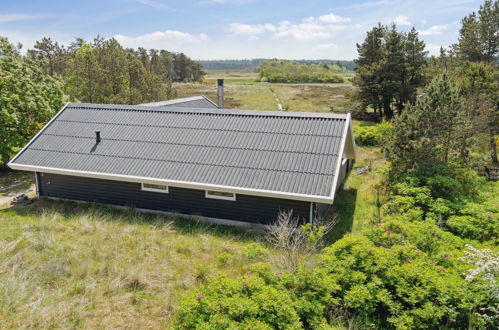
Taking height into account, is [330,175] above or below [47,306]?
above

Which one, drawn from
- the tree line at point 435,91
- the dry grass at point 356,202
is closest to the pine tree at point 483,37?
the tree line at point 435,91

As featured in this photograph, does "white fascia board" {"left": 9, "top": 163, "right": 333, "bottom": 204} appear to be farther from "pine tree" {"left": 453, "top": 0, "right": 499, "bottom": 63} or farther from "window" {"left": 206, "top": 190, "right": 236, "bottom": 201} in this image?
"pine tree" {"left": 453, "top": 0, "right": 499, "bottom": 63}

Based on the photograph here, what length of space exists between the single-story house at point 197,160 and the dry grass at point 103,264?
35.8 inches

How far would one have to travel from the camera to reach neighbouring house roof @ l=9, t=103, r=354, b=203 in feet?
38.9

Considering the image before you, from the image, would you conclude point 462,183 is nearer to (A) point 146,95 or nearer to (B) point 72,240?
(B) point 72,240

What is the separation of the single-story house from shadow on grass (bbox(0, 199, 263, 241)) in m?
0.36

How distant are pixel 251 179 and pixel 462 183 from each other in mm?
8292

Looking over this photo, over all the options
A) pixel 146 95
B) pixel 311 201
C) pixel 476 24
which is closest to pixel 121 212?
pixel 311 201

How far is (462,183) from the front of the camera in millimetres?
13406

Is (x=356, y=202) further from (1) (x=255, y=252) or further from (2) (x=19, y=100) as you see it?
(2) (x=19, y=100)

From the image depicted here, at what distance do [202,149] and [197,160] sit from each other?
653 mm

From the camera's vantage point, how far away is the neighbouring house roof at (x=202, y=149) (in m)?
11.9

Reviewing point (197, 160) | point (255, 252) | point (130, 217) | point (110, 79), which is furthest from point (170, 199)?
point (110, 79)

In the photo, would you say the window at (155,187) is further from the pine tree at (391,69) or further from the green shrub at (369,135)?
the pine tree at (391,69)
